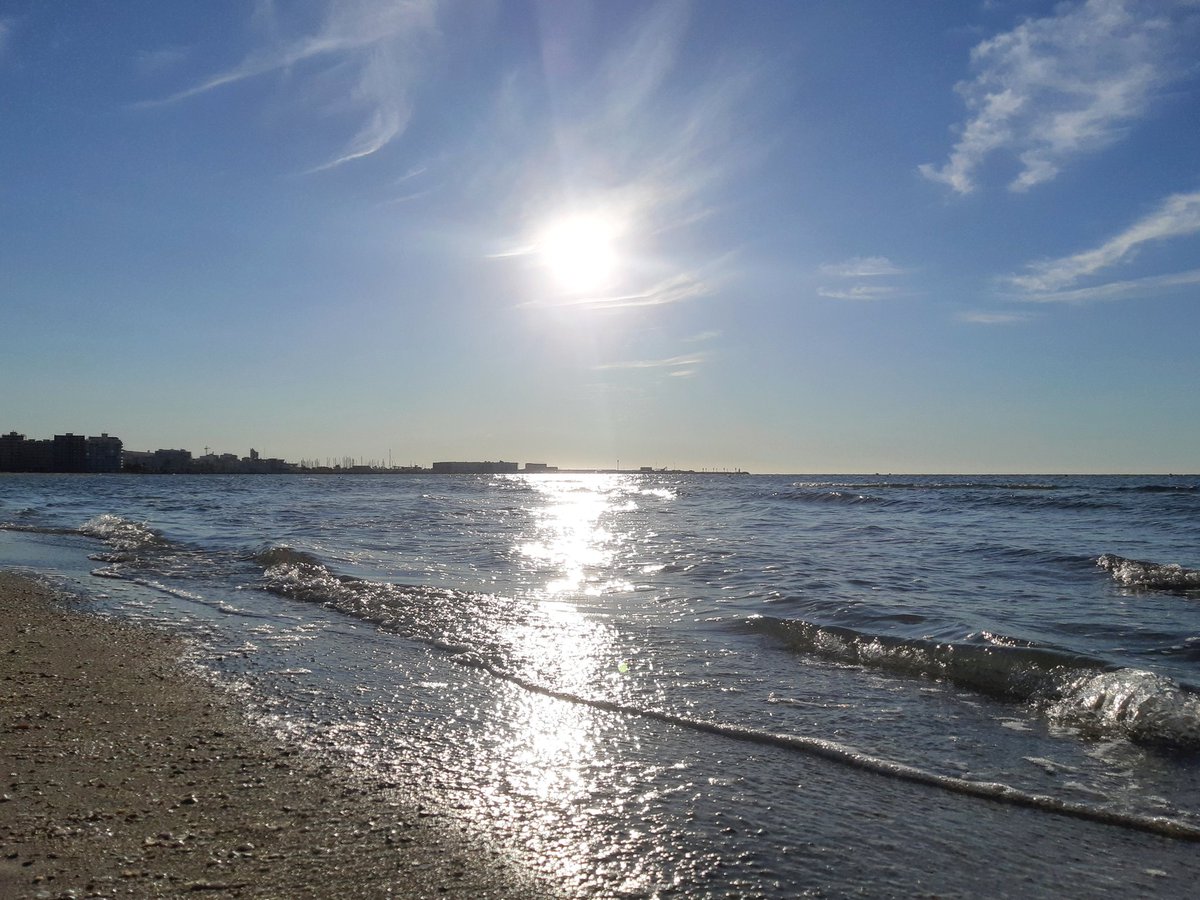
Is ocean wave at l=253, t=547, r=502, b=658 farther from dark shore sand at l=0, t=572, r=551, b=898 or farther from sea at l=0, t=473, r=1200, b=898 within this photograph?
dark shore sand at l=0, t=572, r=551, b=898

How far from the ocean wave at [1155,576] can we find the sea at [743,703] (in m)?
0.07

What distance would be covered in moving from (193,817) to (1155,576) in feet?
47.1

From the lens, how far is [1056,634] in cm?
885

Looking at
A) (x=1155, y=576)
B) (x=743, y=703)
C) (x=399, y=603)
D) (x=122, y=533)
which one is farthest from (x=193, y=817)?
(x=122, y=533)

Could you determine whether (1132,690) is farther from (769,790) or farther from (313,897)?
(313,897)

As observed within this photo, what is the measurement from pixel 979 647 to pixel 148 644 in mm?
8091

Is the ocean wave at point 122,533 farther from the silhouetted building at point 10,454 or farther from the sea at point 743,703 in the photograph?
the silhouetted building at point 10,454

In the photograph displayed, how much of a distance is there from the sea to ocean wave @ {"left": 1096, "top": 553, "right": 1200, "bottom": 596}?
72mm

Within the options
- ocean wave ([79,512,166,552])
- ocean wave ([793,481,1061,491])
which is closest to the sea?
ocean wave ([79,512,166,552])

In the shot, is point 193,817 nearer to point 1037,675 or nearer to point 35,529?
point 1037,675

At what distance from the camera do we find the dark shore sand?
3.09 meters

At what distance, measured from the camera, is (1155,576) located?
42.3 feet

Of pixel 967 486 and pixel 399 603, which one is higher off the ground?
pixel 967 486

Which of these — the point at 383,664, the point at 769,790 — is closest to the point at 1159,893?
the point at 769,790
